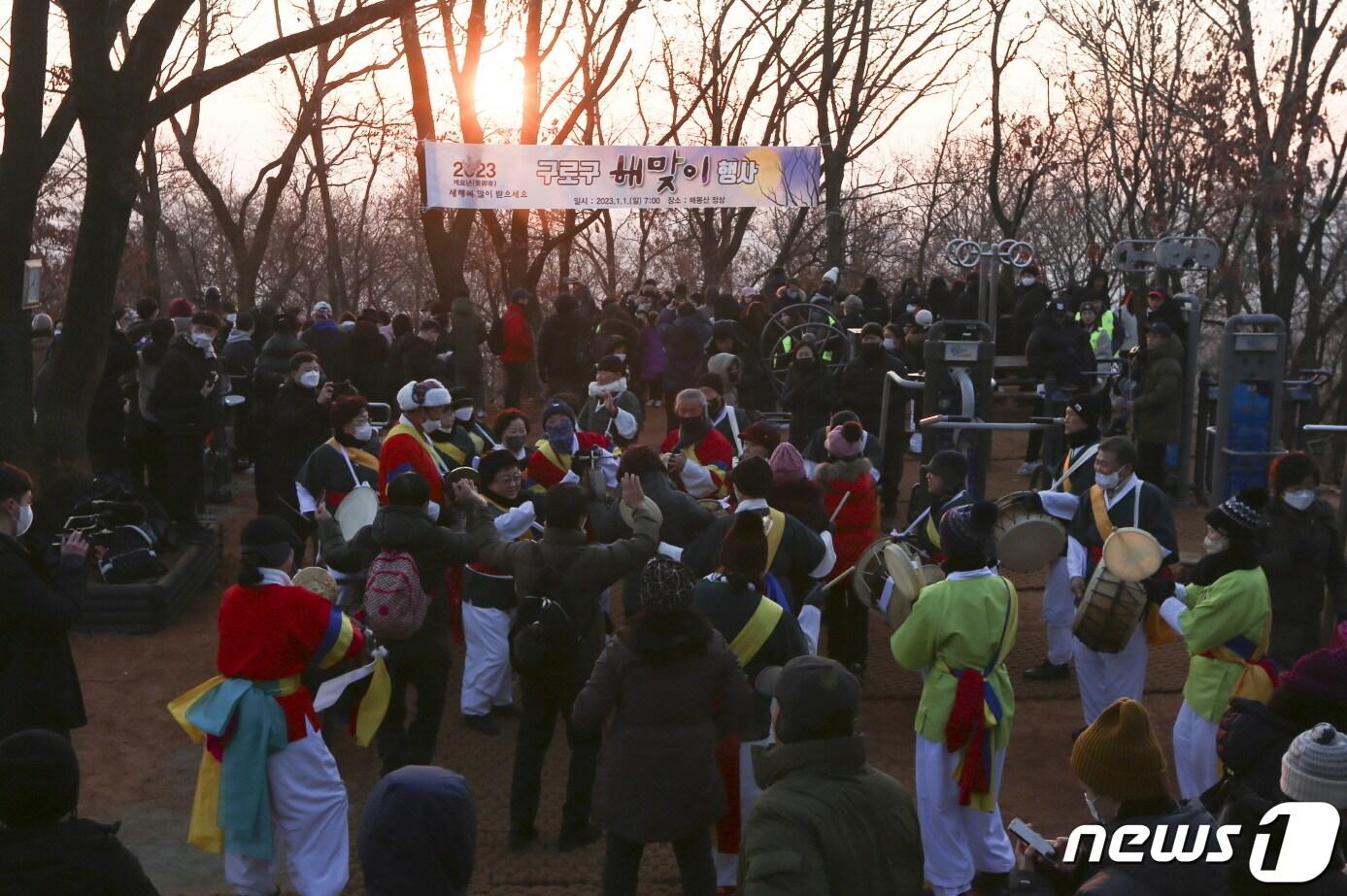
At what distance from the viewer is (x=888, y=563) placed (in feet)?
21.7

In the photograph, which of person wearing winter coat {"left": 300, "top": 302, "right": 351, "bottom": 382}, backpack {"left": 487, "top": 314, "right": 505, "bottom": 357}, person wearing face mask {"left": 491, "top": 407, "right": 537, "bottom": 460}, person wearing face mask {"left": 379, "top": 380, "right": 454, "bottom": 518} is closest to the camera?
person wearing face mask {"left": 379, "top": 380, "right": 454, "bottom": 518}

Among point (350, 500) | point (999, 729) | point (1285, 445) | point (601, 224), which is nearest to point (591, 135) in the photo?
point (601, 224)

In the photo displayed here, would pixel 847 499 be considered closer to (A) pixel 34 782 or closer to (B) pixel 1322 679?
(B) pixel 1322 679

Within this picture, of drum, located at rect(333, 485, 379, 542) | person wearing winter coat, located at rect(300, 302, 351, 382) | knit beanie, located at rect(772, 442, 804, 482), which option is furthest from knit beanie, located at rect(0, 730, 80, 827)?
person wearing winter coat, located at rect(300, 302, 351, 382)

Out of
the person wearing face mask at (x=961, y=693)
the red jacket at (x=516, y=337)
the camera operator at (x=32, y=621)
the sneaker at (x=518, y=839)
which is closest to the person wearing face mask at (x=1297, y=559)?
the person wearing face mask at (x=961, y=693)

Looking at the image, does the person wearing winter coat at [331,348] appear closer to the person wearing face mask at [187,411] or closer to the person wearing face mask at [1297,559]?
the person wearing face mask at [187,411]

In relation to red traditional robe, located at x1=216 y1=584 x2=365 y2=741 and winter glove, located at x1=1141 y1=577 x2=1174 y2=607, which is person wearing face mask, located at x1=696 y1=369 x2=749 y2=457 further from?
red traditional robe, located at x1=216 y1=584 x2=365 y2=741

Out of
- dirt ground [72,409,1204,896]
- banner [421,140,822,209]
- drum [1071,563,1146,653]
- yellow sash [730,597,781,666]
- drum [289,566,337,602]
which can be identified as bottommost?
dirt ground [72,409,1204,896]

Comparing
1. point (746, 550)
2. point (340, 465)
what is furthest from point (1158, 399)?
point (746, 550)

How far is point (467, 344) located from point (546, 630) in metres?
10.5

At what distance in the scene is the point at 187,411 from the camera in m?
10.7

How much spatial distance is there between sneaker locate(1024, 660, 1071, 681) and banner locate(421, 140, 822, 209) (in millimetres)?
11698

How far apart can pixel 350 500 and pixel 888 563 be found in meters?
3.12

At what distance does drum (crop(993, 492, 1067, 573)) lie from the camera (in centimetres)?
735
